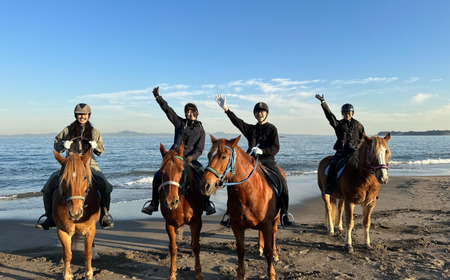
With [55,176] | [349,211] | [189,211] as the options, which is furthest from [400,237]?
[55,176]

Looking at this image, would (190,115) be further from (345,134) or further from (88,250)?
(345,134)

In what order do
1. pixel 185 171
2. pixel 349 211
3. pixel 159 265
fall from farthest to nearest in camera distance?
pixel 349 211
pixel 159 265
pixel 185 171

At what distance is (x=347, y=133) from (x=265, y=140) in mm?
2467

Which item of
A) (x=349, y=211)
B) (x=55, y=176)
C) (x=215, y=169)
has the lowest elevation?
(x=349, y=211)

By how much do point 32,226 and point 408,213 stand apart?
468 inches

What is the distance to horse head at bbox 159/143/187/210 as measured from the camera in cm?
373

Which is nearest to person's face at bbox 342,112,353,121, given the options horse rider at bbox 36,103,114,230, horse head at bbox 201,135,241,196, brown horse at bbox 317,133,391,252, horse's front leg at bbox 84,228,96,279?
brown horse at bbox 317,133,391,252

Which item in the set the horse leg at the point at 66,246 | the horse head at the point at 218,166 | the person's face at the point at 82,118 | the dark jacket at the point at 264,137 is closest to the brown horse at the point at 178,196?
the horse head at the point at 218,166

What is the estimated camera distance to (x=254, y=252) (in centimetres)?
561

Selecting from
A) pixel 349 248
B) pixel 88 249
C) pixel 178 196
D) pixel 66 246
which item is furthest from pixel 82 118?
pixel 349 248

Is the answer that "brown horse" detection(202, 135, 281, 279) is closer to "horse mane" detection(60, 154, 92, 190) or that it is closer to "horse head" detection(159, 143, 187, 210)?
"horse head" detection(159, 143, 187, 210)

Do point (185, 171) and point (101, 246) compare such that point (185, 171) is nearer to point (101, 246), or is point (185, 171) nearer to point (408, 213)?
point (101, 246)

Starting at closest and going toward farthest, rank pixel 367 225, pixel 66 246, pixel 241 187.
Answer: pixel 241 187
pixel 66 246
pixel 367 225

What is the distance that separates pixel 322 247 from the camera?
5836 millimetres
